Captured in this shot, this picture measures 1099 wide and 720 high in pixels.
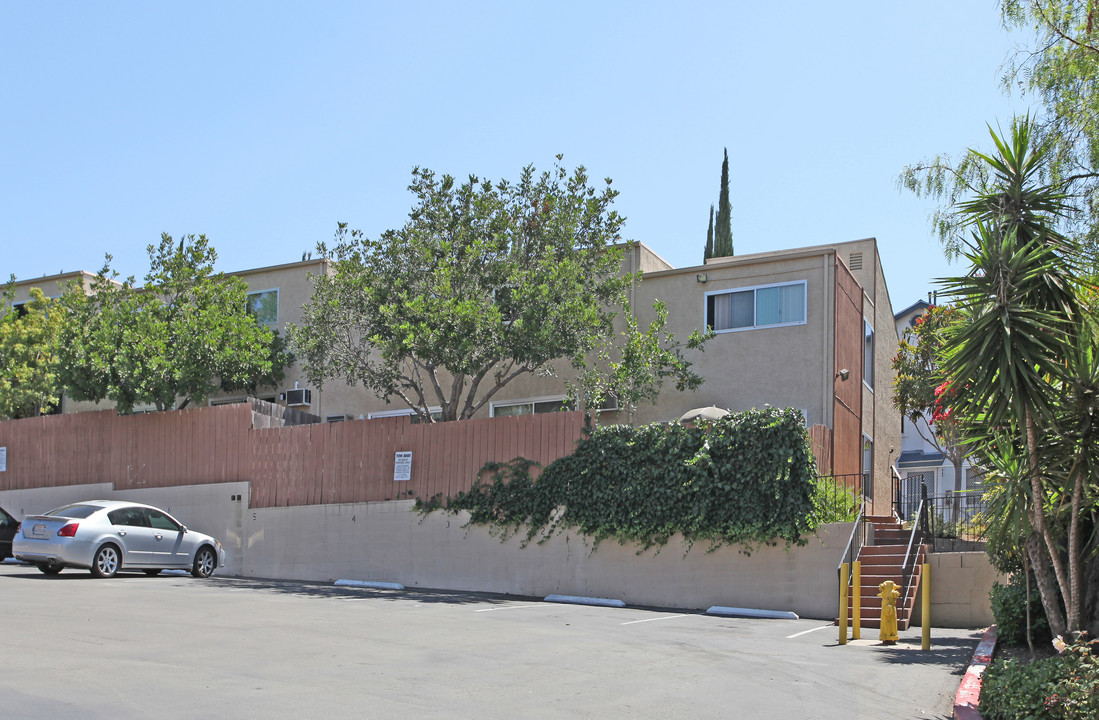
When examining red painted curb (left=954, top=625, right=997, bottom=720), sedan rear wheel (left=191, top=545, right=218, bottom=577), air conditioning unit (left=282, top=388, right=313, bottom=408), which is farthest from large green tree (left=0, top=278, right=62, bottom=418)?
red painted curb (left=954, top=625, right=997, bottom=720)

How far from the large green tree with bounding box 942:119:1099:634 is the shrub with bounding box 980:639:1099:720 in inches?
47.5

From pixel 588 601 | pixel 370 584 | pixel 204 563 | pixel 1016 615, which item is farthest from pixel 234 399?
pixel 1016 615

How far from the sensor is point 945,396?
11000 mm

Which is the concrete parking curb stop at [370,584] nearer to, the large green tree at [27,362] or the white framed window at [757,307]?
the white framed window at [757,307]

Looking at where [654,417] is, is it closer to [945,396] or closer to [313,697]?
[945,396]

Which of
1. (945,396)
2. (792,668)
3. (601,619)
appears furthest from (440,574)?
(945,396)

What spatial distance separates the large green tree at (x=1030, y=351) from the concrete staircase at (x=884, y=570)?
231 inches

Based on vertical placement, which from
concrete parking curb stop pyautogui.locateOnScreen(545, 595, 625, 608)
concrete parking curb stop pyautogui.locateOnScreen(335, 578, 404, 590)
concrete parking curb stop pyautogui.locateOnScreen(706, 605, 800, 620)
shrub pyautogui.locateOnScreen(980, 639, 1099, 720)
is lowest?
concrete parking curb stop pyautogui.locateOnScreen(335, 578, 404, 590)

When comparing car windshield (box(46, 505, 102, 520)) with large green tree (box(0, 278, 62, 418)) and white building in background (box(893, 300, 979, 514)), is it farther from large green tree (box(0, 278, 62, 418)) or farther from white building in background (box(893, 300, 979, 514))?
white building in background (box(893, 300, 979, 514))

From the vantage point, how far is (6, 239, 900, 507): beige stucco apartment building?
23.3 m

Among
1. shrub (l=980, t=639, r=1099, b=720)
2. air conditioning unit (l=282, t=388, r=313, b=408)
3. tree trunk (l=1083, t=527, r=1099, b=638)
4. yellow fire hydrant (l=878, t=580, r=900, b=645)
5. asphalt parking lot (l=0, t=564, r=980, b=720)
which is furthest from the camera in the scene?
air conditioning unit (l=282, t=388, r=313, b=408)

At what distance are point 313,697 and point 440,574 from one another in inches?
525

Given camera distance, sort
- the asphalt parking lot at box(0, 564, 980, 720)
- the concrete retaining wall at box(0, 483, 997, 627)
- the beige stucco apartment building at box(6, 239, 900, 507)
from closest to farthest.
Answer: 1. the asphalt parking lot at box(0, 564, 980, 720)
2. the concrete retaining wall at box(0, 483, 997, 627)
3. the beige stucco apartment building at box(6, 239, 900, 507)

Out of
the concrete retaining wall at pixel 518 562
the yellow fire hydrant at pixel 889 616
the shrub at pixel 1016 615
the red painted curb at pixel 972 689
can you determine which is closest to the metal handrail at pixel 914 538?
the concrete retaining wall at pixel 518 562
